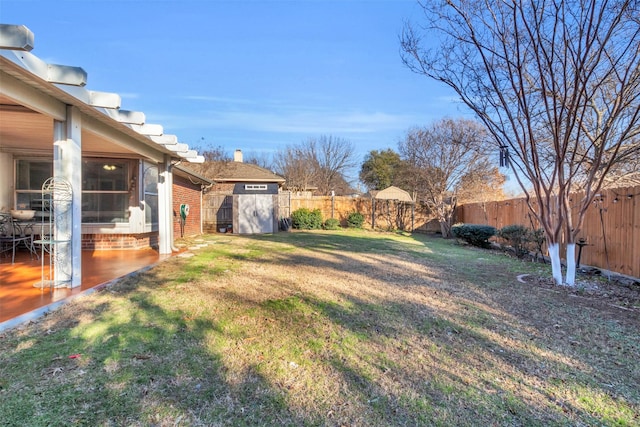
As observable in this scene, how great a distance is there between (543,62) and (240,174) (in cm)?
1301

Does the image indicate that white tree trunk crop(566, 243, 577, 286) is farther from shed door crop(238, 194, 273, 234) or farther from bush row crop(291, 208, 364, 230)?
bush row crop(291, 208, 364, 230)

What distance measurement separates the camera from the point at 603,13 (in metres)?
5.20

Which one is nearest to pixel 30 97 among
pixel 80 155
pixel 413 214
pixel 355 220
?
pixel 80 155

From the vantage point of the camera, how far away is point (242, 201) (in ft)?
48.8

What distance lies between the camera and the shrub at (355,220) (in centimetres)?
1850

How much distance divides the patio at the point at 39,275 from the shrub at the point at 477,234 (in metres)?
10.3

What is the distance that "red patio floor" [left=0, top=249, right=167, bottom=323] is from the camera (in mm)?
3809

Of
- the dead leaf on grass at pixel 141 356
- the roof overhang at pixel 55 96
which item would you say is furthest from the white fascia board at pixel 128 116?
the dead leaf on grass at pixel 141 356

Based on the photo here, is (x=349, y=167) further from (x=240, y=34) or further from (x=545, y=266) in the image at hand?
(x=545, y=266)

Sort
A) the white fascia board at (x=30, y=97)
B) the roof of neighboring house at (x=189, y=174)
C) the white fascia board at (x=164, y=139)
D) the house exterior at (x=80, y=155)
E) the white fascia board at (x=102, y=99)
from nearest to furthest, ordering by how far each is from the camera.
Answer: the white fascia board at (x=30, y=97) → the house exterior at (x=80, y=155) → the white fascia board at (x=102, y=99) → the white fascia board at (x=164, y=139) → the roof of neighboring house at (x=189, y=174)

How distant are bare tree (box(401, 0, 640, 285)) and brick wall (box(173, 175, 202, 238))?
27.6 feet

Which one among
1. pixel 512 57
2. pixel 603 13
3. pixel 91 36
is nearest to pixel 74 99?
pixel 91 36

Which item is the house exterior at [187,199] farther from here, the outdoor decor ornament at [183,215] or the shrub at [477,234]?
the shrub at [477,234]

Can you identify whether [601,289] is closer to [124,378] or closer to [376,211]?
[124,378]
